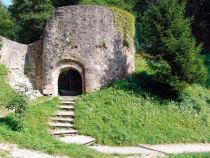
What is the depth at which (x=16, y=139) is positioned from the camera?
1166 cm

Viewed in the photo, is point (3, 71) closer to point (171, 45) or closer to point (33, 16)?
point (171, 45)

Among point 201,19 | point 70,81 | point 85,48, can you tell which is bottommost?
point 70,81

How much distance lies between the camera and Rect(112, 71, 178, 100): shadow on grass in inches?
658

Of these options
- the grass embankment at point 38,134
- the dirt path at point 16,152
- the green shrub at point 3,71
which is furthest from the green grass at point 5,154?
the green shrub at point 3,71

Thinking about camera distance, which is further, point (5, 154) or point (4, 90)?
point (4, 90)

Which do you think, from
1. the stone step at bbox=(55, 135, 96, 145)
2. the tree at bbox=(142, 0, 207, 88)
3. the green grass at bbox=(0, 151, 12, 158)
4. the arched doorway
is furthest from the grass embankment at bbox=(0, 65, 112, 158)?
the arched doorway

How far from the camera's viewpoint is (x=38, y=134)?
42.4 feet

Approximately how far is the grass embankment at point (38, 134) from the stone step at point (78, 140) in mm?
597

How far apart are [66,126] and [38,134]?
5.91ft

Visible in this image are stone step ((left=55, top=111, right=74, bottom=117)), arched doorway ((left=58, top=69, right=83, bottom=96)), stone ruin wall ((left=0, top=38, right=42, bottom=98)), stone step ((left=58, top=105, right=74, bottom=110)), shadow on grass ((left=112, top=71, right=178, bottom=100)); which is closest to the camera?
stone step ((left=55, top=111, right=74, bottom=117))

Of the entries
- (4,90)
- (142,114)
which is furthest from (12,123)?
(142,114)

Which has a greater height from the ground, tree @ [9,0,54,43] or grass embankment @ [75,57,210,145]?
tree @ [9,0,54,43]

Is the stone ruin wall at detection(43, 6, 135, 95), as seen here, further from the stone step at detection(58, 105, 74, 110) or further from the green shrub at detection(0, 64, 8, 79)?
the green shrub at detection(0, 64, 8, 79)

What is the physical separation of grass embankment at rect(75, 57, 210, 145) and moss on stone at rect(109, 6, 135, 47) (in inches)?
69.3
